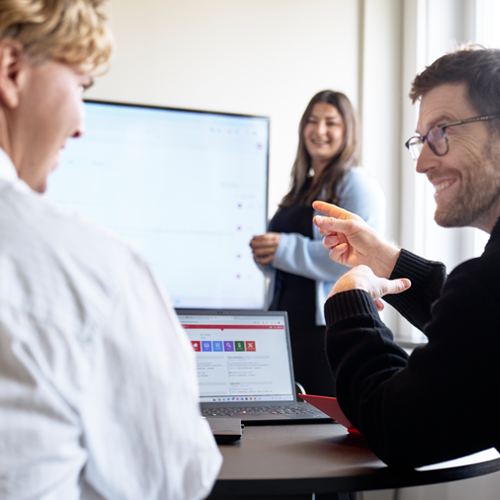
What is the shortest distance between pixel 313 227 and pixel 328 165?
29 centimetres

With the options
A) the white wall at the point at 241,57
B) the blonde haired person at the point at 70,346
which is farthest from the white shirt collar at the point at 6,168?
the white wall at the point at 241,57

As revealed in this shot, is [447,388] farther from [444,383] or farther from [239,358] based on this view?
[239,358]

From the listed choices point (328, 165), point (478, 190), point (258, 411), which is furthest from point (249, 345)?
point (328, 165)

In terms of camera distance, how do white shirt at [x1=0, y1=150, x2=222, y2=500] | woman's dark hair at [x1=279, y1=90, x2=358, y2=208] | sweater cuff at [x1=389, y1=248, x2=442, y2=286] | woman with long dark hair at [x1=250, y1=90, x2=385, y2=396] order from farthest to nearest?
1. woman's dark hair at [x1=279, y1=90, x2=358, y2=208]
2. woman with long dark hair at [x1=250, y1=90, x2=385, y2=396]
3. sweater cuff at [x1=389, y1=248, x2=442, y2=286]
4. white shirt at [x1=0, y1=150, x2=222, y2=500]

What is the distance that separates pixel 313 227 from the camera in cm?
210

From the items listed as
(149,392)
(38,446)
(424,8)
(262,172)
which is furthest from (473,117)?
(424,8)

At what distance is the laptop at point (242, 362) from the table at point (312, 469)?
28 cm

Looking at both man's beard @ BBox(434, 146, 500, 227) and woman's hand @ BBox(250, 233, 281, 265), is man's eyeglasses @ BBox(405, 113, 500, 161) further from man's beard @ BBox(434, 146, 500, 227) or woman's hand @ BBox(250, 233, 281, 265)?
woman's hand @ BBox(250, 233, 281, 265)

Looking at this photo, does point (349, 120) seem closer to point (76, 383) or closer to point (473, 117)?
point (473, 117)

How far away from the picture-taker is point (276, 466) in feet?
2.61

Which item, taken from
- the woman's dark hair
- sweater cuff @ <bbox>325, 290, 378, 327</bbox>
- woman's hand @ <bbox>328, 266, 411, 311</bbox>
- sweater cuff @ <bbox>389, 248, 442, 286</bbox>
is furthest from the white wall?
sweater cuff @ <bbox>325, 290, 378, 327</bbox>

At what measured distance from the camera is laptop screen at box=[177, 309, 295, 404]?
1.30 meters

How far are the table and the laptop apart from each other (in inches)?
11.1

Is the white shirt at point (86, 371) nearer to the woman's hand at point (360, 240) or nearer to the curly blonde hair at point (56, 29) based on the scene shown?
the curly blonde hair at point (56, 29)
